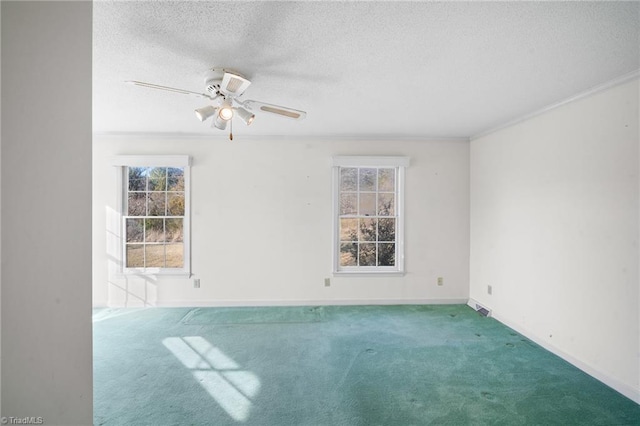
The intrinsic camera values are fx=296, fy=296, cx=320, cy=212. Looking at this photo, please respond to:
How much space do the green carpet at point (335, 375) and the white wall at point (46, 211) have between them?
168cm

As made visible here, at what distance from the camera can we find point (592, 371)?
2.53 m

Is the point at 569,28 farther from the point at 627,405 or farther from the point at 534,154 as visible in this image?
the point at 627,405

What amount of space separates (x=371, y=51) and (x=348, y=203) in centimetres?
265

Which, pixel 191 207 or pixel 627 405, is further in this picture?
pixel 191 207

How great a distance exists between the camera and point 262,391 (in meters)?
2.29

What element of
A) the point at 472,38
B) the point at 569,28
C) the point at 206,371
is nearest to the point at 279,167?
the point at 206,371

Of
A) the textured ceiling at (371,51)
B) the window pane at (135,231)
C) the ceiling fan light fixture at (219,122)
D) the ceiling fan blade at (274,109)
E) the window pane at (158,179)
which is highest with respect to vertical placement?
the textured ceiling at (371,51)

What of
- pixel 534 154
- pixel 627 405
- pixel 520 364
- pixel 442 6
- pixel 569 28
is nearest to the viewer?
pixel 442 6

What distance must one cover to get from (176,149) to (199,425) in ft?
11.3

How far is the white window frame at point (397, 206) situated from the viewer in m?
4.22

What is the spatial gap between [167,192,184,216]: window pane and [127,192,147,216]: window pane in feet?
1.17

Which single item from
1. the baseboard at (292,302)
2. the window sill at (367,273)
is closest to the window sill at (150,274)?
the baseboard at (292,302)

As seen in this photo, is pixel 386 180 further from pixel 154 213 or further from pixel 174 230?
pixel 154 213

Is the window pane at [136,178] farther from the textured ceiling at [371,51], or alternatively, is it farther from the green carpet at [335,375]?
the green carpet at [335,375]
